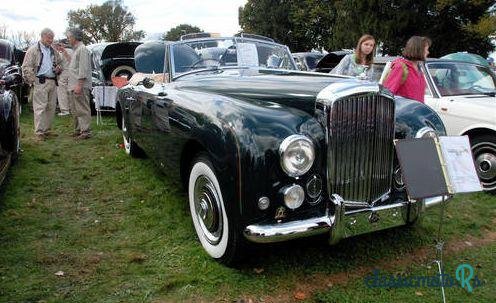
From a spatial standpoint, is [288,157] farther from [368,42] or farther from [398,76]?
[368,42]

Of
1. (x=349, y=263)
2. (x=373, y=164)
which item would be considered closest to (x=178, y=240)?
(x=349, y=263)

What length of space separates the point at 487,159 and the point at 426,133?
7.50 ft

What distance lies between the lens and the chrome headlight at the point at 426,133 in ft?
11.5

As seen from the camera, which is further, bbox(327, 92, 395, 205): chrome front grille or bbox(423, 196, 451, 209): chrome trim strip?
bbox(423, 196, 451, 209): chrome trim strip

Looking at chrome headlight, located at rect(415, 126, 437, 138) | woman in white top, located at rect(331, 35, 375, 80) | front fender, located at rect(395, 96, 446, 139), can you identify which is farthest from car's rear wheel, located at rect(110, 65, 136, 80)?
chrome headlight, located at rect(415, 126, 437, 138)

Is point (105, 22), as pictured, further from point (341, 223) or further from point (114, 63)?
point (341, 223)

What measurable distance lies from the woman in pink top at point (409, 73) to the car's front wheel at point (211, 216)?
2.39 meters

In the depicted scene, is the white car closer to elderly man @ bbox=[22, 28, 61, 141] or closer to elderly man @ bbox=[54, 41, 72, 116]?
elderly man @ bbox=[22, 28, 61, 141]

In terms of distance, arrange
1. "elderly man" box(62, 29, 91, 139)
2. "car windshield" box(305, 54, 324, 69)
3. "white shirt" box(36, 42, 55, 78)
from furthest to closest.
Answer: "car windshield" box(305, 54, 324, 69) → "white shirt" box(36, 42, 55, 78) → "elderly man" box(62, 29, 91, 139)

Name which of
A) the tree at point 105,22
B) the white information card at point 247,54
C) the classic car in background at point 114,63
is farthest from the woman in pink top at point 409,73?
the tree at point 105,22

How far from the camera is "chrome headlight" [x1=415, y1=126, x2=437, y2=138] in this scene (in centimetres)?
351

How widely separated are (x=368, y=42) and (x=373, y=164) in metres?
2.80

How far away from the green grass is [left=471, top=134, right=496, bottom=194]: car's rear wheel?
0.23 metres

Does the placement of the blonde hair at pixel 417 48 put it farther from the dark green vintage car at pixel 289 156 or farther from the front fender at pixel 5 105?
the front fender at pixel 5 105
